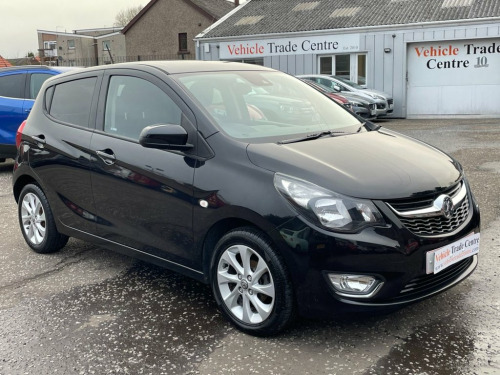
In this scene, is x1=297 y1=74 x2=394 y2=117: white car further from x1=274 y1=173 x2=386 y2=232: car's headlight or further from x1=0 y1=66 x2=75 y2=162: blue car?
x1=274 y1=173 x2=386 y2=232: car's headlight

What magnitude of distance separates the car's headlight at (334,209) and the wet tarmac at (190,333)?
1.73ft

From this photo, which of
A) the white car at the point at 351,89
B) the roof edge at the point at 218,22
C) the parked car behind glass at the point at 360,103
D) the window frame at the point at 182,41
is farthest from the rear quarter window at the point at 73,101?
the window frame at the point at 182,41

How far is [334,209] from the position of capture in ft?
9.84

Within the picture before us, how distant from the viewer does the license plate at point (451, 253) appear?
3068 millimetres

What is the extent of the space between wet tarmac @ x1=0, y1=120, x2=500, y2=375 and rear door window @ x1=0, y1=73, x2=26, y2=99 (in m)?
5.02

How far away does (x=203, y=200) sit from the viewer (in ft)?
11.2

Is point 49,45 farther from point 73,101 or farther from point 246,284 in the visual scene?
point 246,284

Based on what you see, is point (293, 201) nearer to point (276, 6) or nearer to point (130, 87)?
point (130, 87)

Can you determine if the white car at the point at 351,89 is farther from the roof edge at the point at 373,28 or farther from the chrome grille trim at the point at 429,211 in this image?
the chrome grille trim at the point at 429,211

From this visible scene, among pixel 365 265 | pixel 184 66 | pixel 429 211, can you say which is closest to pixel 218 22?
pixel 184 66

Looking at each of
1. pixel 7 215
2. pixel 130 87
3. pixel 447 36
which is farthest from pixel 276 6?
pixel 130 87

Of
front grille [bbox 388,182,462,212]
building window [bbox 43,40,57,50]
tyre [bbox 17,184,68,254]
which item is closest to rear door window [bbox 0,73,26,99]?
tyre [bbox 17,184,68,254]

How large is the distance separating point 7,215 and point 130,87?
339 cm

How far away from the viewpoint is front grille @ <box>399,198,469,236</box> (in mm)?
3029
